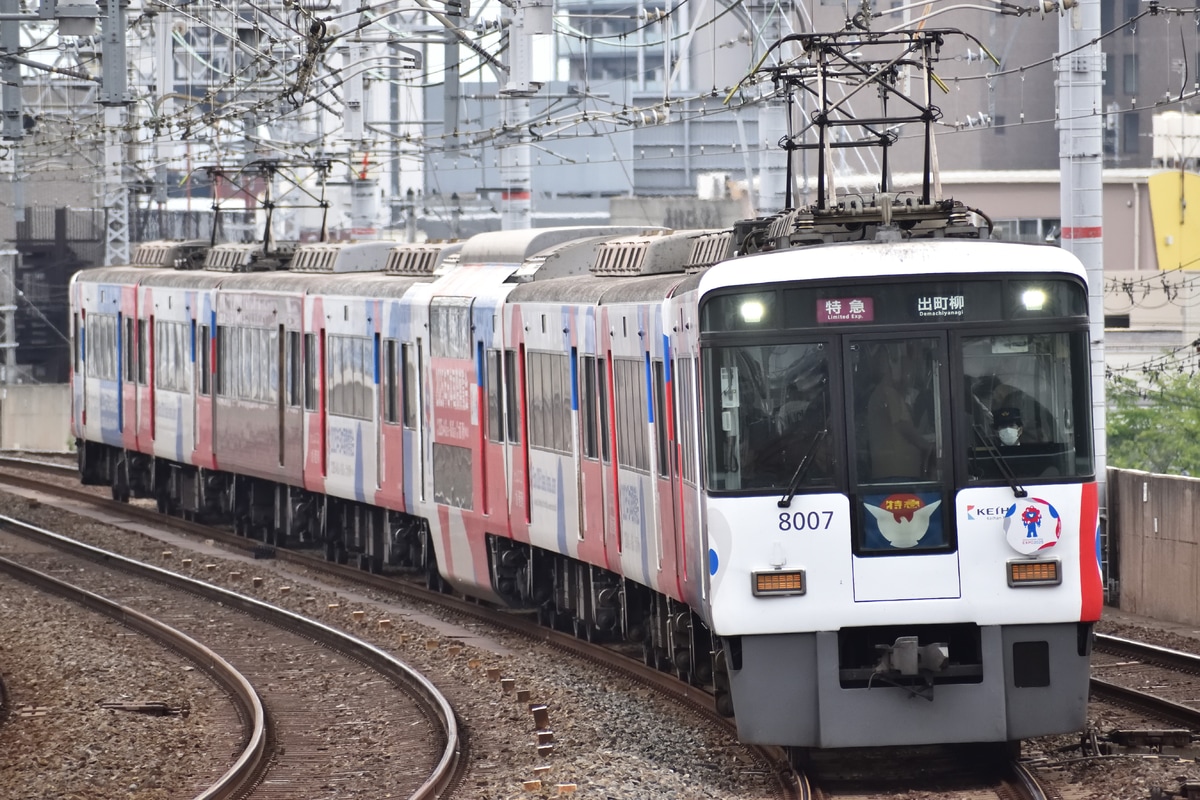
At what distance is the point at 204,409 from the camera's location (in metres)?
24.0

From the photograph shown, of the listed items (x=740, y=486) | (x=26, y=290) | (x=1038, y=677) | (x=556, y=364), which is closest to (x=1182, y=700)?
(x=1038, y=677)

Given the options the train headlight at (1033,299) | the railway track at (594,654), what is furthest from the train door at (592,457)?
the train headlight at (1033,299)

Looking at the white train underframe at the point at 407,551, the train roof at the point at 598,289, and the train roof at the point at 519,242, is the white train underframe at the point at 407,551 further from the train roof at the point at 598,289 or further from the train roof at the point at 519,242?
the train roof at the point at 519,242

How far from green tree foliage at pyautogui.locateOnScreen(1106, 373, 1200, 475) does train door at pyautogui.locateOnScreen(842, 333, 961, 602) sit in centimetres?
2093

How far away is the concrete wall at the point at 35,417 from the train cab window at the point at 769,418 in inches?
1461

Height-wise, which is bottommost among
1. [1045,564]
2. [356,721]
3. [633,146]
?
[356,721]

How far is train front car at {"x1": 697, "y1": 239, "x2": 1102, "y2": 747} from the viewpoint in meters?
9.45

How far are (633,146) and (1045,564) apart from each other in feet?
194

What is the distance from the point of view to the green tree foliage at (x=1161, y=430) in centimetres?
3034

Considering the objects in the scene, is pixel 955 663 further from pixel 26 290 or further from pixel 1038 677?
pixel 26 290

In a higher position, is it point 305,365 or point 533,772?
point 305,365

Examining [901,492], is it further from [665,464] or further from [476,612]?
[476,612]

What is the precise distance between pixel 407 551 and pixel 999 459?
1080cm

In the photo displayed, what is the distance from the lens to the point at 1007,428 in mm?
9547
